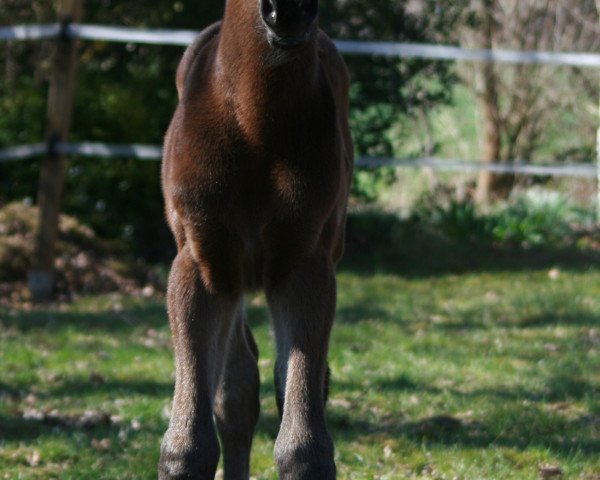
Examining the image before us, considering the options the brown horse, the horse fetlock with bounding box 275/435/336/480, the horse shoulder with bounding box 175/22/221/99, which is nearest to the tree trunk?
the horse shoulder with bounding box 175/22/221/99

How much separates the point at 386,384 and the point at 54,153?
3610 mm

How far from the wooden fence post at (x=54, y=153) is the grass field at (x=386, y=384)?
1.31 ft

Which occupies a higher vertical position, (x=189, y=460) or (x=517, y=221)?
A: (x=189, y=460)

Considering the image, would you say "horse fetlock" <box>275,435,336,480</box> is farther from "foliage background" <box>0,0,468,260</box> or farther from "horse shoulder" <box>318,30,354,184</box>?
"foliage background" <box>0,0,468,260</box>

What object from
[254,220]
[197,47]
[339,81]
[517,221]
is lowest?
[517,221]

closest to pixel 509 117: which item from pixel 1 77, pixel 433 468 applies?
pixel 1 77

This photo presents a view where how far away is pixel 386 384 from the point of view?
586cm

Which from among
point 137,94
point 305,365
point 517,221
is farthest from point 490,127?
point 305,365

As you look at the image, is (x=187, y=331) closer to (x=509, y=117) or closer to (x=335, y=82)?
→ (x=335, y=82)

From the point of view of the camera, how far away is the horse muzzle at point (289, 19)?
8.83ft

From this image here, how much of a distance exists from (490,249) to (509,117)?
3334mm

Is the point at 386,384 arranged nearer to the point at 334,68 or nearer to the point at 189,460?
the point at 334,68

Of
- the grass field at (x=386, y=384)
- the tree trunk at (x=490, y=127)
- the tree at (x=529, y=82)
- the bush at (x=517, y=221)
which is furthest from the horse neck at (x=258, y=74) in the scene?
the tree trunk at (x=490, y=127)

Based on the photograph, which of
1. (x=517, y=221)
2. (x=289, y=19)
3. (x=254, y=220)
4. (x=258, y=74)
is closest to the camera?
(x=289, y=19)
